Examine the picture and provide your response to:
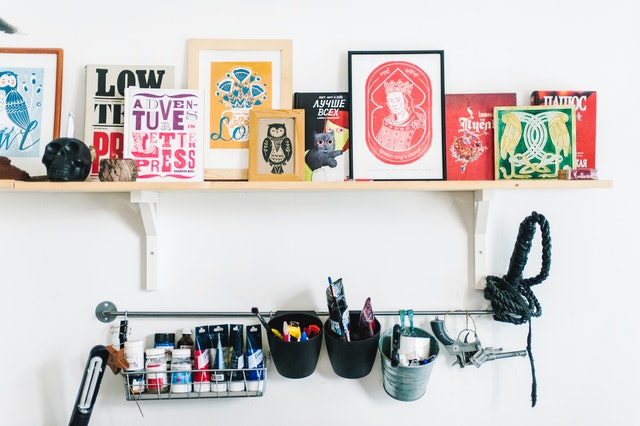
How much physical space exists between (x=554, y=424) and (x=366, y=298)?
1.89 feet

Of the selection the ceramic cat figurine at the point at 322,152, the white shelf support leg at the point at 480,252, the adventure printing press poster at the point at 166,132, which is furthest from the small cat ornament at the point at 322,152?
the white shelf support leg at the point at 480,252

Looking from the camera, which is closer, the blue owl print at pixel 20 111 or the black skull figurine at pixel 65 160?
the black skull figurine at pixel 65 160

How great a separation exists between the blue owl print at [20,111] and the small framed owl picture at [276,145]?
54 cm

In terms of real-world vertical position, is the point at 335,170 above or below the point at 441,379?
above

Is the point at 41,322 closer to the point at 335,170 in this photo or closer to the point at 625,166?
the point at 335,170

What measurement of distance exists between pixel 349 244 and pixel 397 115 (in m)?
0.35

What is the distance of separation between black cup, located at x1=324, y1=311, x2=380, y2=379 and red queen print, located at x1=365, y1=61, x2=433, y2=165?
1.39ft

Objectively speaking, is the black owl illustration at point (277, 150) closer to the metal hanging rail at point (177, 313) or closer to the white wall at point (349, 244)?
the white wall at point (349, 244)

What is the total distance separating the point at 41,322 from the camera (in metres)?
1.11

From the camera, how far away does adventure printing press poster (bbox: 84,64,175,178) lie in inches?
42.1

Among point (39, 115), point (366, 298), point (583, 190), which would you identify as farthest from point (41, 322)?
point (583, 190)

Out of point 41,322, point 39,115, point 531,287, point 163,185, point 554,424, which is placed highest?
point 39,115

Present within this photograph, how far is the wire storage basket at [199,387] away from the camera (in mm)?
1021

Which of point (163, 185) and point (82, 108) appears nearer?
point (163, 185)
